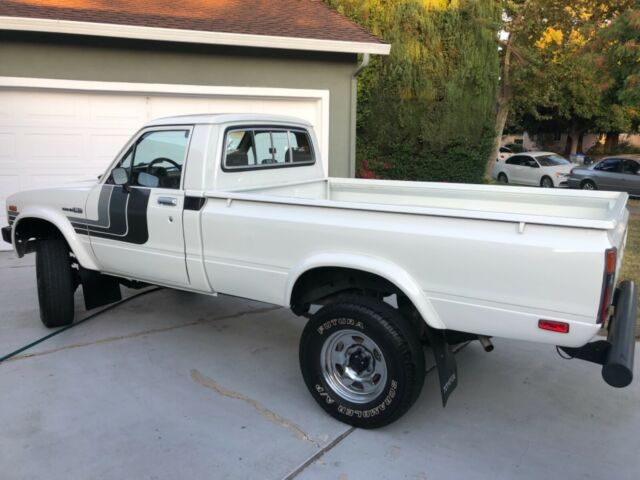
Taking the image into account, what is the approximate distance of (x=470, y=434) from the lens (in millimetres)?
3428

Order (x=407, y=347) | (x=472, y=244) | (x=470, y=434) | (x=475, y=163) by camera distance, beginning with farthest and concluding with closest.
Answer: (x=475, y=163)
(x=470, y=434)
(x=407, y=347)
(x=472, y=244)

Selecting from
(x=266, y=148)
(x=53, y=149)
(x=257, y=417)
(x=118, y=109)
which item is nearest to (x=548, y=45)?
(x=118, y=109)

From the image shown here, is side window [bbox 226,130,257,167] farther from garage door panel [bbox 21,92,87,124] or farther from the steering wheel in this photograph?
garage door panel [bbox 21,92,87,124]

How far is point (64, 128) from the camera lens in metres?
8.36

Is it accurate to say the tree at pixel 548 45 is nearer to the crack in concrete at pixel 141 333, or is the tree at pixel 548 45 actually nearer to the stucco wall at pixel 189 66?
the stucco wall at pixel 189 66

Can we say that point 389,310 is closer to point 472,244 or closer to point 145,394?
point 472,244

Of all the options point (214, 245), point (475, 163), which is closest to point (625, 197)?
point (214, 245)

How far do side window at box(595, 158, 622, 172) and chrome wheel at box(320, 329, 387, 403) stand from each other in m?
15.9

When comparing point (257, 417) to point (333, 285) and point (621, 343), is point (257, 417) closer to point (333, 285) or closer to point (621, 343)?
point (333, 285)

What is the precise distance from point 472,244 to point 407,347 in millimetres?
734

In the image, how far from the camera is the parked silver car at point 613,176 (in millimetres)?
16125

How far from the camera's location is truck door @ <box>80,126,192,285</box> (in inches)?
160

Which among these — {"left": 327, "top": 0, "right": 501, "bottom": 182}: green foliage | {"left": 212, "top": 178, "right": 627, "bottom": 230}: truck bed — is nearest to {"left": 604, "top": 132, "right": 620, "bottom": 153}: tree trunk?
{"left": 327, "top": 0, "right": 501, "bottom": 182}: green foliage

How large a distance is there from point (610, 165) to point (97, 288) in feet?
52.7
